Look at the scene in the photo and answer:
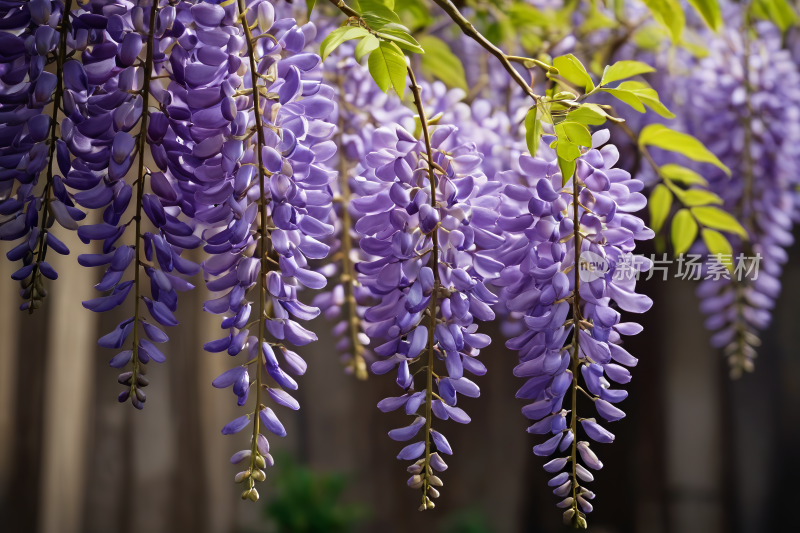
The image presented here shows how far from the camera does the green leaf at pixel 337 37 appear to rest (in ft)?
0.99

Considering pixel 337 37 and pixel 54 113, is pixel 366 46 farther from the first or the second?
pixel 54 113

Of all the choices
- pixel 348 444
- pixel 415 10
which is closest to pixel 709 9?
pixel 415 10

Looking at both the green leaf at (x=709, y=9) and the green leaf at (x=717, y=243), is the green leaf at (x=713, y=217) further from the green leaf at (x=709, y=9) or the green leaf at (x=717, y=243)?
the green leaf at (x=709, y=9)

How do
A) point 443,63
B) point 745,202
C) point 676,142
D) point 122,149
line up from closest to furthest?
point 122,149 → point 676,142 → point 443,63 → point 745,202

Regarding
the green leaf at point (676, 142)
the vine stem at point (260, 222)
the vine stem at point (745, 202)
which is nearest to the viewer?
the vine stem at point (260, 222)

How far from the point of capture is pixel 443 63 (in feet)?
1.87

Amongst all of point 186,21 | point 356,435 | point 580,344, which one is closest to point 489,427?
point 356,435

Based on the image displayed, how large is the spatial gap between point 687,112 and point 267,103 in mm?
806

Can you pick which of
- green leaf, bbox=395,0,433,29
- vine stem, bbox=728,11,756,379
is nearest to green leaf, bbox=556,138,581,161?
green leaf, bbox=395,0,433,29

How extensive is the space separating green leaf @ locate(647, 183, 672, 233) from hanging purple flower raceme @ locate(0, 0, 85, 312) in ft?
1.61

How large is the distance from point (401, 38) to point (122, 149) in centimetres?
16

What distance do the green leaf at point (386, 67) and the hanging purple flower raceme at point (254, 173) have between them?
0.11 ft

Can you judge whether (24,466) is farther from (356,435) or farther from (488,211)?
(488,211)

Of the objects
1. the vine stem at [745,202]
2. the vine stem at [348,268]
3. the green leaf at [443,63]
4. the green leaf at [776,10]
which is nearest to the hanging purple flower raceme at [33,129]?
the vine stem at [348,268]
